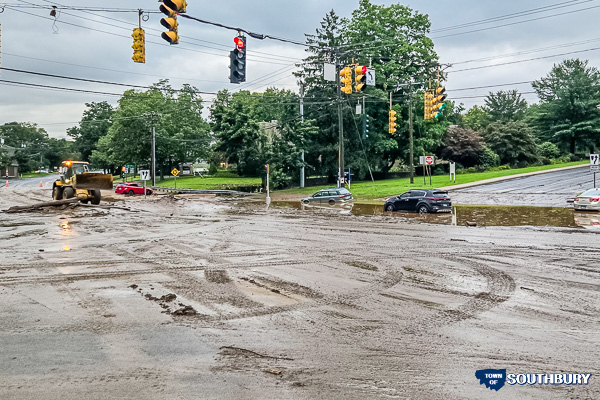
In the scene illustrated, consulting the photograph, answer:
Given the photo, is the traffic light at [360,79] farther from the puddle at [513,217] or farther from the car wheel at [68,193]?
the car wheel at [68,193]

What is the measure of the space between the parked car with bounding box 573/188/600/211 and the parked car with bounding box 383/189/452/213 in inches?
272

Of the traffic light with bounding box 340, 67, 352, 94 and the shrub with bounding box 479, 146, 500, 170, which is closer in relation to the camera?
the traffic light with bounding box 340, 67, 352, 94

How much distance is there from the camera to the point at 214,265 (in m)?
12.8

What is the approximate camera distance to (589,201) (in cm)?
2792

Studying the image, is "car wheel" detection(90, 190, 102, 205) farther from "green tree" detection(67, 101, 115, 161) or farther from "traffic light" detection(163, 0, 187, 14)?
"green tree" detection(67, 101, 115, 161)

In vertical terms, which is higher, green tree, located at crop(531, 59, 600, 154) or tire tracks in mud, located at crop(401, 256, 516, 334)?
green tree, located at crop(531, 59, 600, 154)

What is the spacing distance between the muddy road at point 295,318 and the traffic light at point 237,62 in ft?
17.5

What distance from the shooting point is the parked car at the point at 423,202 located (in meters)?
29.3

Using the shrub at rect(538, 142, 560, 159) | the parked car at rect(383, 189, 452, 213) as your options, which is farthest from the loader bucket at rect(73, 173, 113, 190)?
the shrub at rect(538, 142, 560, 159)

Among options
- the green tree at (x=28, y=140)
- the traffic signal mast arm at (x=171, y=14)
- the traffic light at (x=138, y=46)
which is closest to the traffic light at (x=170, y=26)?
the traffic signal mast arm at (x=171, y=14)

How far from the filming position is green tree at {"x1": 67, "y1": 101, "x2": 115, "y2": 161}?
406ft

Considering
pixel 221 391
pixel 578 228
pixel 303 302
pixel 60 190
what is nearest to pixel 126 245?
pixel 303 302

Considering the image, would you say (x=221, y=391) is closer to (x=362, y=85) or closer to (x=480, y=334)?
(x=480, y=334)

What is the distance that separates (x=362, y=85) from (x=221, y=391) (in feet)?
48.4
